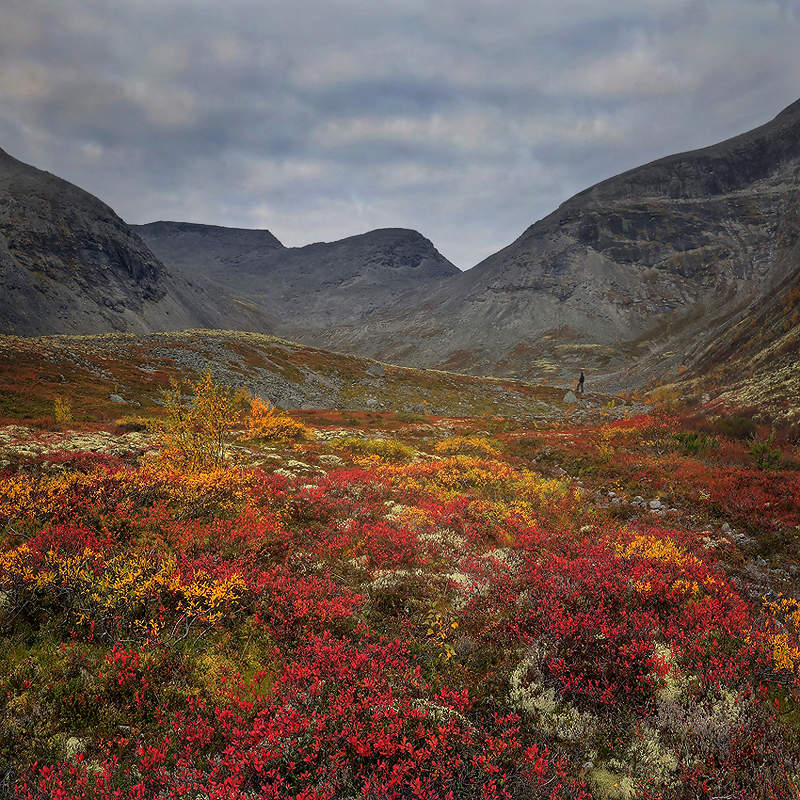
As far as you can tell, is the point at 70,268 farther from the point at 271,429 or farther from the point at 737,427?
the point at 737,427

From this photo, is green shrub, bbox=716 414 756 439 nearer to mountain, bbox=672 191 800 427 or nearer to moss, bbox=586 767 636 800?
mountain, bbox=672 191 800 427

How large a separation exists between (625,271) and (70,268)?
184m

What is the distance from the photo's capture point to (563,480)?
17094 millimetres

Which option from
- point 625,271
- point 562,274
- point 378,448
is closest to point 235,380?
point 378,448

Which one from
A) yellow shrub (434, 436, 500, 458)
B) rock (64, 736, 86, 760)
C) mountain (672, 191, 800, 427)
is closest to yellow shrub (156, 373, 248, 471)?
rock (64, 736, 86, 760)

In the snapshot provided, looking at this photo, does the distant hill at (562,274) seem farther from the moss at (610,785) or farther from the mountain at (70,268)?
the moss at (610,785)

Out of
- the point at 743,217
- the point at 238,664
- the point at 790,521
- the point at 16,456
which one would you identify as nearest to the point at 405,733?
the point at 238,664

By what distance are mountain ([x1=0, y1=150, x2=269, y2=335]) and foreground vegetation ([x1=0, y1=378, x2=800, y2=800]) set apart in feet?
351

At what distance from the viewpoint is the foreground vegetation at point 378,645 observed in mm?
3928

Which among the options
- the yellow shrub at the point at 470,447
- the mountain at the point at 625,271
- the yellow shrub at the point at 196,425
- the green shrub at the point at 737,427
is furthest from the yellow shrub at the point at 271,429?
the mountain at the point at 625,271

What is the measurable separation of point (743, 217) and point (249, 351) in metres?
185

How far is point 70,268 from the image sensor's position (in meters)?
111

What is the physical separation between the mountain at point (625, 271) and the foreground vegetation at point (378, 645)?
10934 centimetres

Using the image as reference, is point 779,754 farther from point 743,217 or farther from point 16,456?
point 743,217
